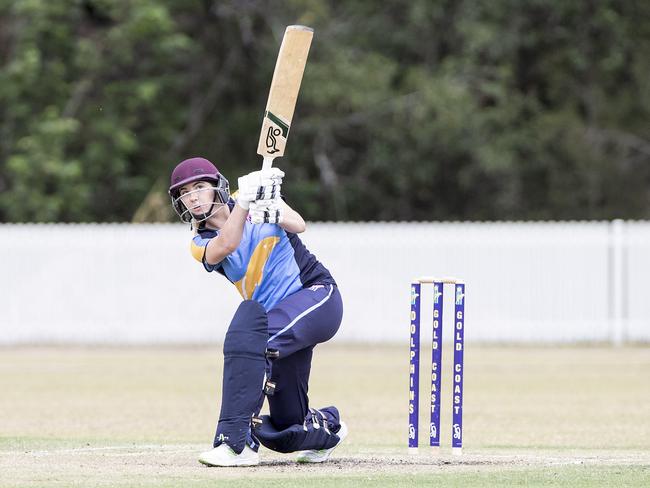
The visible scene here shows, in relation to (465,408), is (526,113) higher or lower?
higher

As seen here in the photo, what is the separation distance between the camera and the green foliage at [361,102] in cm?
2184

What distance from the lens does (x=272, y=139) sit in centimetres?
590

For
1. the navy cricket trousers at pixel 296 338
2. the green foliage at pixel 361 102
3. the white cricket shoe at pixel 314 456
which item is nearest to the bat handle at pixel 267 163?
the navy cricket trousers at pixel 296 338

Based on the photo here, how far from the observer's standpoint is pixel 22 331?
55.4 ft

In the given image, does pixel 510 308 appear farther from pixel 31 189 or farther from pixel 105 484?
pixel 105 484

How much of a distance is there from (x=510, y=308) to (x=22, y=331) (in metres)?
5.92

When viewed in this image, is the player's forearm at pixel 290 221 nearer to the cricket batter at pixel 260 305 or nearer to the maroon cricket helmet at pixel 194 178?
the cricket batter at pixel 260 305

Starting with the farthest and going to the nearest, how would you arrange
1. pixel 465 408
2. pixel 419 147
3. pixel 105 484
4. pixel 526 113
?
pixel 526 113
pixel 419 147
pixel 465 408
pixel 105 484

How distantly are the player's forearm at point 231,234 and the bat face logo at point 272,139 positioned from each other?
0.41m

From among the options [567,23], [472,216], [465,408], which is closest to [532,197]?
[472,216]

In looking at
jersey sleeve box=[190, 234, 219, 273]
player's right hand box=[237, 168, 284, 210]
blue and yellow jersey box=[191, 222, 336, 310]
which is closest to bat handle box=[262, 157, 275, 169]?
player's right hand box=[237, 168, 284, 210]

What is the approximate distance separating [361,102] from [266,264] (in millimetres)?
16349

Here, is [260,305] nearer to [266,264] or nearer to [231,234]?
[266,264]

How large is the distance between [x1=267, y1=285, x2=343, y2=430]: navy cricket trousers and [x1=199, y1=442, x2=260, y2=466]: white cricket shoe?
0.75 feet
